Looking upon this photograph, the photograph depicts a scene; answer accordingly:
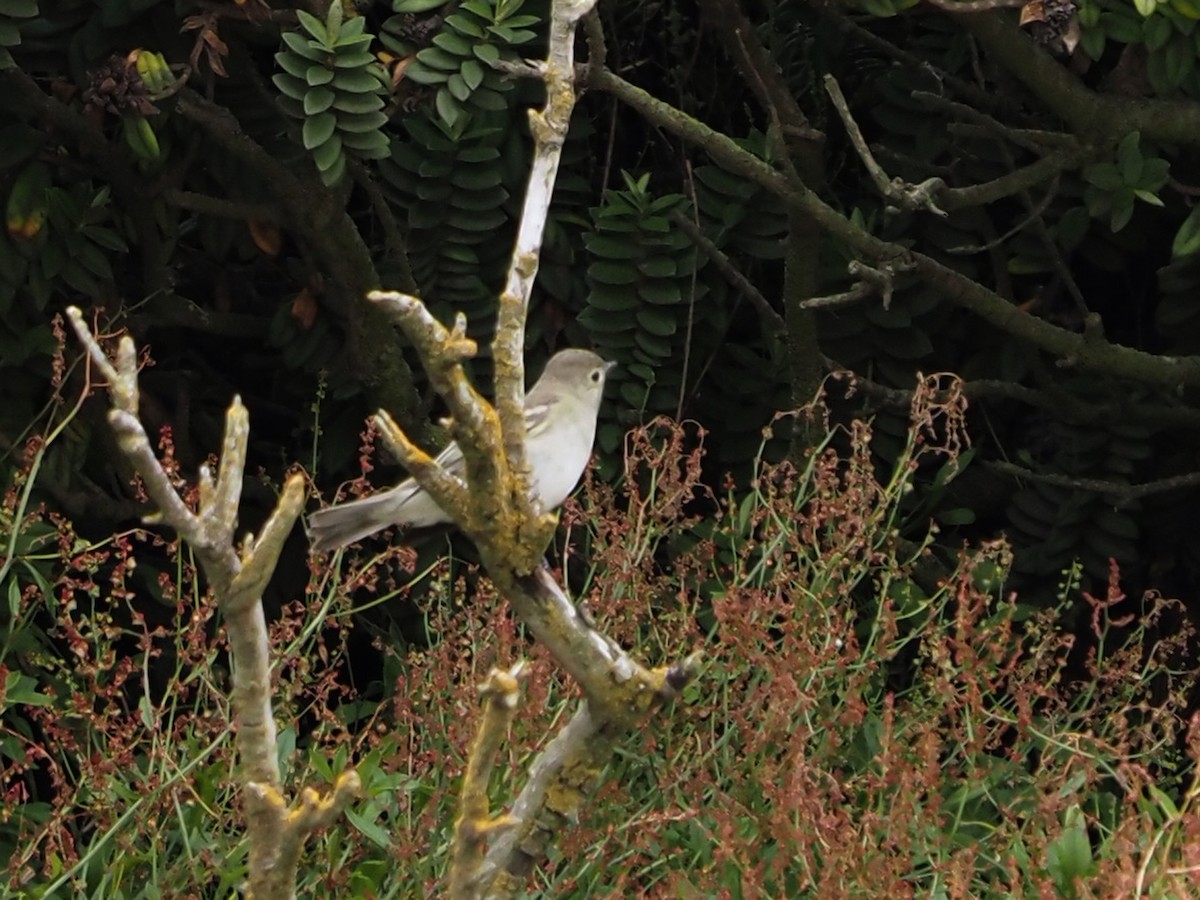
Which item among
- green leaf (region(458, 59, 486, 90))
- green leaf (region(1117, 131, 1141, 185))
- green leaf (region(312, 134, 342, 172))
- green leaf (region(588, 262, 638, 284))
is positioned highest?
green leaf (region(458, 59, 486, 90))

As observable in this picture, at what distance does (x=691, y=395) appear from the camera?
5574mm

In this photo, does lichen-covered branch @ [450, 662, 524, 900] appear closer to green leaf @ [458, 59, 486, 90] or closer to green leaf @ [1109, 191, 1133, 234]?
green leaf @ [458, 59, 486, 90]

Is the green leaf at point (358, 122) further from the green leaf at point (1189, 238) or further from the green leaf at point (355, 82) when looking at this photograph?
the green leaf at point (1189, 238)

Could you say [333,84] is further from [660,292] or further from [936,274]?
[936,274]

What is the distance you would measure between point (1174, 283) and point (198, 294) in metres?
2.91

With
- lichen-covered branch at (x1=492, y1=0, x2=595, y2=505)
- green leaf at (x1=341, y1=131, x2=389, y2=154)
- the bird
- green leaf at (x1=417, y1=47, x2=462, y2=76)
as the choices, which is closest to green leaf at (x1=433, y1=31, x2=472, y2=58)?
green leaf at (x1=417, y1=47, x2=462, y2=76)

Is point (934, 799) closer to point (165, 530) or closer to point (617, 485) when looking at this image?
point (617, 485)

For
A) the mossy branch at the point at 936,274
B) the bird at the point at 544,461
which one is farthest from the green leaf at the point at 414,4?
the bird at the point at 544,461

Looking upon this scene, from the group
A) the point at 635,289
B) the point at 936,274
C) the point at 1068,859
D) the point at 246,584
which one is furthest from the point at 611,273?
the point at 246,584

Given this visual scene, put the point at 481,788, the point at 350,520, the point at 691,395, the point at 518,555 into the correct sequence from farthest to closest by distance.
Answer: the point at 691,395 < the point at 350,520 < the point at 518,555 < the point at 481,788

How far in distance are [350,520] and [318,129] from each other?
973mm

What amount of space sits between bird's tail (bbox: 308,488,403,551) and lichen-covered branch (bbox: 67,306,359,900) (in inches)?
74.4

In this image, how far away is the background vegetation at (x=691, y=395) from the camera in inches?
158

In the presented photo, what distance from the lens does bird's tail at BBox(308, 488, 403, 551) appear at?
396cm
